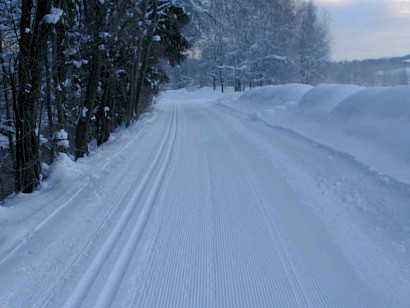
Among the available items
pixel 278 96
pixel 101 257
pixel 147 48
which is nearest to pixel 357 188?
pixel 101 257

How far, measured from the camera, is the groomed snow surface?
3.45 metres

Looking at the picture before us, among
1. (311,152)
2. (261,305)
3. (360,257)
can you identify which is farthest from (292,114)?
(261,305)

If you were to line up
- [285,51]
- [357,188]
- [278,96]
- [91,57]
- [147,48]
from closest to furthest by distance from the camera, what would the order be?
1. [357,188]
2. [91,57]
3. [147,48]
4. [278,96]
5. [285,51]

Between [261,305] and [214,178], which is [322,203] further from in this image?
[261,305]

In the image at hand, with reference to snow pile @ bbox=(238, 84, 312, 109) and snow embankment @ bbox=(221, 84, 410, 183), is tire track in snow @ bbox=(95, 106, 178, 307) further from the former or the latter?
snow pile @ bbox=(238, 84, 312, 109)

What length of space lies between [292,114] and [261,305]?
14276mm

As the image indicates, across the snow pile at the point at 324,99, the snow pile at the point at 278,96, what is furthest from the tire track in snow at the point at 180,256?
the snow pile at the point at 278,96

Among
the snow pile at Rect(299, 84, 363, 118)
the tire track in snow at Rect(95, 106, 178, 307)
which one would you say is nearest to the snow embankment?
the snow pile at Rect(299, 84, 363, 118)

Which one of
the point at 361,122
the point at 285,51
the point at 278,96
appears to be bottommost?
the point at 361,122

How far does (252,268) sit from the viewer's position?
3.84 meters

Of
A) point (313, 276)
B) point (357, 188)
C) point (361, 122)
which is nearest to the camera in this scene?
point (313, 276)

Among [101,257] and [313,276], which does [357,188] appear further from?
[101,257]

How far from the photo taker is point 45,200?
6137 mm

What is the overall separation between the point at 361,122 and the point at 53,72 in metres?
8.56
